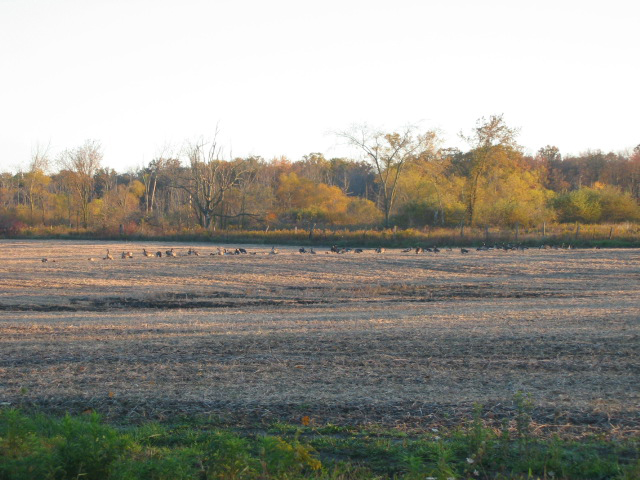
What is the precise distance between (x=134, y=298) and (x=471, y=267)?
17043mm

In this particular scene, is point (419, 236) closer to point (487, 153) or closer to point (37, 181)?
point (487, 153)

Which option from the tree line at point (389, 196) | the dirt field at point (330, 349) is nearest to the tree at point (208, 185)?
the tree line at point (389, 196)

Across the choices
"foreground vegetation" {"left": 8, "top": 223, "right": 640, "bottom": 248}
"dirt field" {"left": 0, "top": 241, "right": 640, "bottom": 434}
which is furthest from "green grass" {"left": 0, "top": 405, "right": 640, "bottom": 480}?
"foreground vegetation" {"left": 8, "top": 223, "right": 640, "bottom": 248}

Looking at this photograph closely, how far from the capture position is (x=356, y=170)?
416ft

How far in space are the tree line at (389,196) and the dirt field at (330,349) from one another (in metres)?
32.9

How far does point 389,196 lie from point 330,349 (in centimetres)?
5995

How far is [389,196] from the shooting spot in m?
70.3

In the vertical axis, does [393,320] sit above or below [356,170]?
below

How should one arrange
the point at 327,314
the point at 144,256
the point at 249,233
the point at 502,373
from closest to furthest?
the point at 502,373 < the point at 327,314 < the point at 144,256 < the point at 249,233

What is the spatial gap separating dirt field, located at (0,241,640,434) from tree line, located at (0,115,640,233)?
3289cm

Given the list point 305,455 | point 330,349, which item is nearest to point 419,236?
point 330,349

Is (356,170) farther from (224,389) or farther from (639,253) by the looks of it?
(224,389)

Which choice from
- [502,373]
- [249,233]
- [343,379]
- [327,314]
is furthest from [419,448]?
[249,233]

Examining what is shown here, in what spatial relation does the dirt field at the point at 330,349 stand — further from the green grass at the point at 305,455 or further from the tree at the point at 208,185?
the tree at the point at 208,185
